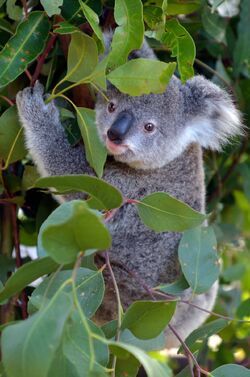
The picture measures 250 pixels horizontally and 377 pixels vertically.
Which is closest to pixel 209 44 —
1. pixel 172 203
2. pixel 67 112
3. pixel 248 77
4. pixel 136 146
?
pixel 248 77

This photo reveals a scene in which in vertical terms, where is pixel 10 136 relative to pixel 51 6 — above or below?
below

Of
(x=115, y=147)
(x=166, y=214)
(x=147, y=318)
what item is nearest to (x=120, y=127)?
(x=115, y=147)

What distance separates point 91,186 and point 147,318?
0.44m

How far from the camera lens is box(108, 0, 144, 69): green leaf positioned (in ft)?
7.45

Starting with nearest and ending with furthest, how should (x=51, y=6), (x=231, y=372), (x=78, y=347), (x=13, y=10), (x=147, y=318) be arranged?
1. (x=78, y=347)
2. (x=147, y=318)
3. (x=231, y=372)
4. (x=51, y=6)
5. (x=13, y=10)

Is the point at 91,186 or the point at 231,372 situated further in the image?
the point at 231,372

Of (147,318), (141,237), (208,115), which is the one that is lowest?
(141,237)

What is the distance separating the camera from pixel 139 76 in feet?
7.23

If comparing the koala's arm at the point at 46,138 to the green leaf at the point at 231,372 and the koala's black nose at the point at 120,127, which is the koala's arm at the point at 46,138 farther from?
the green leaf at the point at 231,372

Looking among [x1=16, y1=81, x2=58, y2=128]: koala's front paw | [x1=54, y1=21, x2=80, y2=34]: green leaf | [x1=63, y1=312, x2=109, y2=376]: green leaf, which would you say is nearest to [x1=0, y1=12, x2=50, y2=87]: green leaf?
[x1=54, y1=21, x2=80, y2=34]: green leaf

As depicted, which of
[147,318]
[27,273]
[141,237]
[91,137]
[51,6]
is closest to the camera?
[27,273]

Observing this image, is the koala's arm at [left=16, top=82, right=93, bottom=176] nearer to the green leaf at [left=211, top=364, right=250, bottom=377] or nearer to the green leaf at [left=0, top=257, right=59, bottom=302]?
the green leaf at [left=0, top=257, right=59, bottom=302]

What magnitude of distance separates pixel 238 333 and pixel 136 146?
183 cm

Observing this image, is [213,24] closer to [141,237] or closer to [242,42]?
[242,42]
